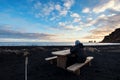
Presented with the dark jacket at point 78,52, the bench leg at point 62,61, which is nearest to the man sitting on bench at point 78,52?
the dark jacket at point 78,52

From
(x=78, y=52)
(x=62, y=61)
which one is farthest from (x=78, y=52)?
(x=62, y=61)

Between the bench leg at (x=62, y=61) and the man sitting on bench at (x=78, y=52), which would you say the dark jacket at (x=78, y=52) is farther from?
the bench leg at (x=62, y=61)

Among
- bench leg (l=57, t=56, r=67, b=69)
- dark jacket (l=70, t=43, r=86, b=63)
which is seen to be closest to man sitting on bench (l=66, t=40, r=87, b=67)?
dark jacket (l=70, t=43, r=86, b=63)

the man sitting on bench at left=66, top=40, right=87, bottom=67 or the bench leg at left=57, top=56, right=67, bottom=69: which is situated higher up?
the man sitting on bench at left=66, top=40, right=87, bottom=67

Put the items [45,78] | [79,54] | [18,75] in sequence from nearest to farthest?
[45,78], [18,75], [79,54]

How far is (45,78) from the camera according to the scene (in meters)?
7.68

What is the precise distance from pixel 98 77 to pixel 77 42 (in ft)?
6.50

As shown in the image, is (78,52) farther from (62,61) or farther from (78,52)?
(62,61)

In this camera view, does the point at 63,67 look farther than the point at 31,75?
Yes

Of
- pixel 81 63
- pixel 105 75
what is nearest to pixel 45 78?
pixel 81 63

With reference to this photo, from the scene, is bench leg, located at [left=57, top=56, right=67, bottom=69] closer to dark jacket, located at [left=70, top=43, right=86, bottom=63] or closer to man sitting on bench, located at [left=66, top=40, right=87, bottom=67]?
man sitting on bench, located at [left=66, top=40, right=87, bottom=67]

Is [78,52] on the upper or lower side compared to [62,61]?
upper

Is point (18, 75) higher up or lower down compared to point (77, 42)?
lower down

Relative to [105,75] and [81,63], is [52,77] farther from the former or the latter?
[105,75]
